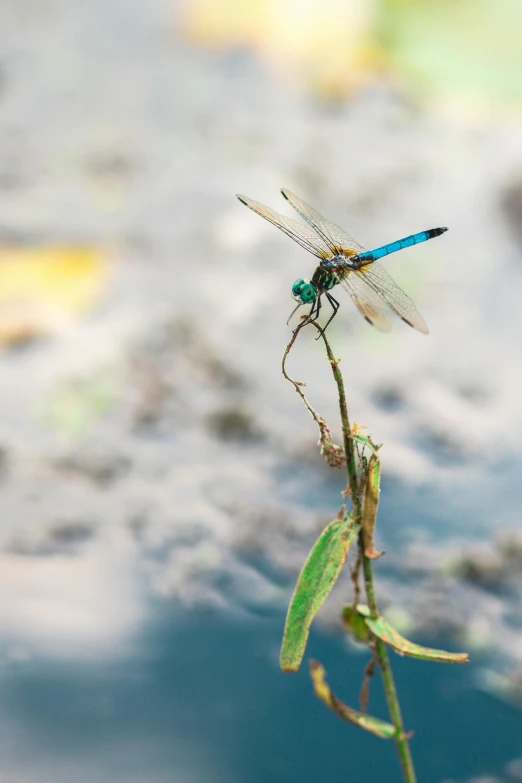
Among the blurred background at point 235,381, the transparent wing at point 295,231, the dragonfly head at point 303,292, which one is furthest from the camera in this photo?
the blurred background at point 235,381

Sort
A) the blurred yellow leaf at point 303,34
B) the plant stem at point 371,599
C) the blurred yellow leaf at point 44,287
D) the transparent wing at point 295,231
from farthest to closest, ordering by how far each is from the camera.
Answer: the blurred yellow leaf at point 303,34 < the blurred yellow leaf at point 44,287 < the transparent wing at point 295,231 < the plant stem at point 371,599

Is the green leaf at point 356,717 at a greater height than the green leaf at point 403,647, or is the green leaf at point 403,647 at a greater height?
the green leaf at point 403,647

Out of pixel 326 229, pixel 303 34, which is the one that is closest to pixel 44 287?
pixel 326 229

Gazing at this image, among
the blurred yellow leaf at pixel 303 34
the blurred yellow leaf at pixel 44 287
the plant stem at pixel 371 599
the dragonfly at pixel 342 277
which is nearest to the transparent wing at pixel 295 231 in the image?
the dragonfly at pixel 342 277

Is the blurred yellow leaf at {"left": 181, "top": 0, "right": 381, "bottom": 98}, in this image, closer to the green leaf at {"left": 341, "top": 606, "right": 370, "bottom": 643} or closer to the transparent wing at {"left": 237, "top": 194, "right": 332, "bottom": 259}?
the transparent wing at {"left": 237, "top": 194, "right": 332, "bottom": 259}

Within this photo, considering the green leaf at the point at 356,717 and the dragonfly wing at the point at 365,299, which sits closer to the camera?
the green leaf at the point at 356,717

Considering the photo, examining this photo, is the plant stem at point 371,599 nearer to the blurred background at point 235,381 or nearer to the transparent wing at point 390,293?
the transparent wing at point 390,293
